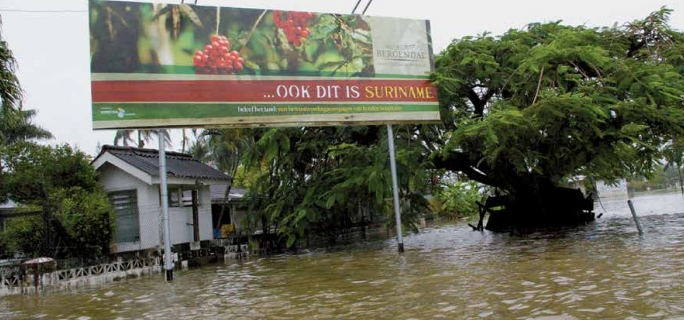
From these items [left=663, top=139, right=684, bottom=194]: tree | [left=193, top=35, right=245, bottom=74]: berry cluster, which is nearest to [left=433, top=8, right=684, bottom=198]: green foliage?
[left=663, top=139, right=684, bottom=194]: tree

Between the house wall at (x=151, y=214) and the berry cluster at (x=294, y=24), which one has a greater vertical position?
the berry cluster at (x=294, y=24)

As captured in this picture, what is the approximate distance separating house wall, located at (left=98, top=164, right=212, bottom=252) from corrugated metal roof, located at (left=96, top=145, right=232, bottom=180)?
46 centimetres

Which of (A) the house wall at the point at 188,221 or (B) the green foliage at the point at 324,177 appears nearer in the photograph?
(B) the green foliage at the point at 324,177

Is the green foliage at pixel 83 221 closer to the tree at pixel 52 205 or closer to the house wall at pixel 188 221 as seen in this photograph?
the tree at pixel 52 205

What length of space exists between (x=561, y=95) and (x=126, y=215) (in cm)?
1132

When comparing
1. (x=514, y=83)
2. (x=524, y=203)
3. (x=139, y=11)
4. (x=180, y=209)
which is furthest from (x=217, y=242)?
(x=524, y=203)

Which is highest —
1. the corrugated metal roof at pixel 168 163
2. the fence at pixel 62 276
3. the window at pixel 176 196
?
the corrugated metal roof at pixel 168 163

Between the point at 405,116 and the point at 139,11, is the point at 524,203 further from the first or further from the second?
the point at 139,11

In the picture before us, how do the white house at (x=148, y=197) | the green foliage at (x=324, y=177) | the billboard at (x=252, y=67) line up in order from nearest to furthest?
the billboard at (x=252, y=67) → the white house at (x=148, y=197) → the green foliage at (x=324, y=177)

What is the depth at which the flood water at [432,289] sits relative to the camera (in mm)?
5633

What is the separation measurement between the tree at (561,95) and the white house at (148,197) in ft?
23.9

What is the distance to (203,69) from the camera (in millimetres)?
11758

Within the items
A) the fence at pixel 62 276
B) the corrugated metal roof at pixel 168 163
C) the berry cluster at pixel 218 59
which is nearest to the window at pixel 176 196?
the corrugated metal roof at pixel 168 163

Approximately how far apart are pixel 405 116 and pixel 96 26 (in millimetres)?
7153
